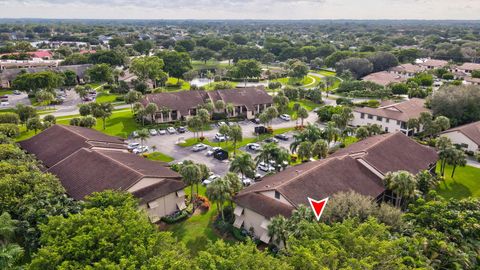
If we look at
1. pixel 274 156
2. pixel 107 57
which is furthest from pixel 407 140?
pixel 107 57

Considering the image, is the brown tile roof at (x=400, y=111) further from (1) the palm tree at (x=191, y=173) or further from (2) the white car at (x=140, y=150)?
(1) the palm tree at (x=191, y=173)

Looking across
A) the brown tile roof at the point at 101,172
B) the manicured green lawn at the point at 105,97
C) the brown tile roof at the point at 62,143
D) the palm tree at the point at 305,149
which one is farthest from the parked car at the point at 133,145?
the manicured green lawn at the point at 105,97

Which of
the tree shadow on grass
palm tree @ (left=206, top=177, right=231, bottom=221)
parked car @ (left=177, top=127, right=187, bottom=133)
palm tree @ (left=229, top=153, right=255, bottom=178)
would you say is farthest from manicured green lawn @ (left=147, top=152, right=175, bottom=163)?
the tree shadow on grass

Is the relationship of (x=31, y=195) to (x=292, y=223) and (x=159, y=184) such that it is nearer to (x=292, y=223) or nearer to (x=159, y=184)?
(x=159, y=184)

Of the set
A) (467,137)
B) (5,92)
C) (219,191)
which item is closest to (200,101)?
(219,191)

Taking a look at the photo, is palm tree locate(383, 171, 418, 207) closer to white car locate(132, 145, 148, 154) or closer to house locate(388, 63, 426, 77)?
white car locate(132, 145, 148, 154)

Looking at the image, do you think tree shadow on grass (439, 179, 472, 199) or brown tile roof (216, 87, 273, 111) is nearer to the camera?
tree shadow on grass (439, 179, 472, 199)
